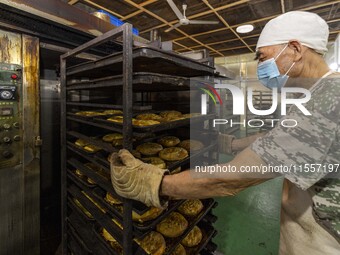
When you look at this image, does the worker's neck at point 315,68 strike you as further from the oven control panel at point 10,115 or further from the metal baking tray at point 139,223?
the oven control panel at point 10,115

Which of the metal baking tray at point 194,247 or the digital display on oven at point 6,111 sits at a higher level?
the digital display on oven at point 6,111

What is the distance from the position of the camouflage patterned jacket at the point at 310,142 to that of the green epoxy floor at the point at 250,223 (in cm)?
163

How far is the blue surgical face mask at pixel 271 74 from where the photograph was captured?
1.06 meters

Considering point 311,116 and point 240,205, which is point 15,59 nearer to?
point 311,116

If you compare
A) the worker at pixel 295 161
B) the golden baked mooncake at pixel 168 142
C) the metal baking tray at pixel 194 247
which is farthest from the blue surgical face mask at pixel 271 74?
the metal baking tray at pixel 194 247

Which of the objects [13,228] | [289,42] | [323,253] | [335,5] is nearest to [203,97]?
[289,42]

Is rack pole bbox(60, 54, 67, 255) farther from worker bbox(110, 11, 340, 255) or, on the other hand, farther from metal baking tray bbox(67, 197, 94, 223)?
worker bbox(110, 11, 340, 255)

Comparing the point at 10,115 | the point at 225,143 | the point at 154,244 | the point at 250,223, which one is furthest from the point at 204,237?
the point at 10,115

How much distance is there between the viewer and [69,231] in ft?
5.04

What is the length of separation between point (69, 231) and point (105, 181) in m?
0.80

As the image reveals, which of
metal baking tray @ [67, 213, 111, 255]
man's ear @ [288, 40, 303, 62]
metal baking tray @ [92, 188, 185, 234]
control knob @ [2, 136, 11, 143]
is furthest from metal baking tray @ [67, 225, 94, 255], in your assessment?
man's ear @ [288, 40, 303, 62]

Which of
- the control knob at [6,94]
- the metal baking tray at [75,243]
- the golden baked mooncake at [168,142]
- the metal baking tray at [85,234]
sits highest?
the control knob at [6,94]

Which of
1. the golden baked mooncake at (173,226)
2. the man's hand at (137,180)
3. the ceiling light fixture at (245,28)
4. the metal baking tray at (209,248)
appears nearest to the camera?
the man's hand at (137,180)

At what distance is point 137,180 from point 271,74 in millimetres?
939
